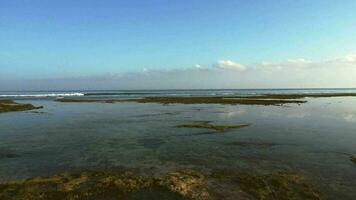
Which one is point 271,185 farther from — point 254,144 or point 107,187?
point 254,144

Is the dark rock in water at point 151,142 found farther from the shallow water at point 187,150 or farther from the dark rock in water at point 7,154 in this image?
the dark rock in water at point 7,154

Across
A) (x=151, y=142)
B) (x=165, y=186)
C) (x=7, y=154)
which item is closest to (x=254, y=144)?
(x=151, y=142)

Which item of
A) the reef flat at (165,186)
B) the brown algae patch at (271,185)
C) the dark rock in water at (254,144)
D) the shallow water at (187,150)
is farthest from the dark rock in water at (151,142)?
the brown algae patch at (271,185)

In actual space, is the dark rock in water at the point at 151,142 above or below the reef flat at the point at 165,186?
below

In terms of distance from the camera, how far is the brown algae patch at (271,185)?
956 centimetres

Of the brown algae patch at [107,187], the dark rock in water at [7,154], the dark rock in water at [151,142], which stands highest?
the brown algae patch at [107,187]

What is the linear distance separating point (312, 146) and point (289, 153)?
2480 millimetres

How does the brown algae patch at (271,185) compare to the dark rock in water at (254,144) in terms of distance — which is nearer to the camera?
the brown algae patch at (271,185)

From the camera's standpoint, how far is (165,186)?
10.4 metres

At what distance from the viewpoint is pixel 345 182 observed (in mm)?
10828

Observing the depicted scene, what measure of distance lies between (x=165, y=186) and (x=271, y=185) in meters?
3.59

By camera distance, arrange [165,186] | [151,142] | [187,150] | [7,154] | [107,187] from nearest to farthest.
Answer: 1. [107,187]
2. [165,186]
3. [7,154]
4. [187,150]
5. [151,142]

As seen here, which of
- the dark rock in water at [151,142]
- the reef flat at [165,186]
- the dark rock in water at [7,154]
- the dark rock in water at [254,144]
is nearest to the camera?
the reef flat at [165,186]

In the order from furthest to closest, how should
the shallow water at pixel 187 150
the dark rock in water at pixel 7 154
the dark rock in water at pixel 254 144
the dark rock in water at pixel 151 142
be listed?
the dark rock in water at pixel 151 142
the dark rock in water at pixel 254 144
the dark rock in water at pixel 7 154
the shallow water at pixel 187 150
